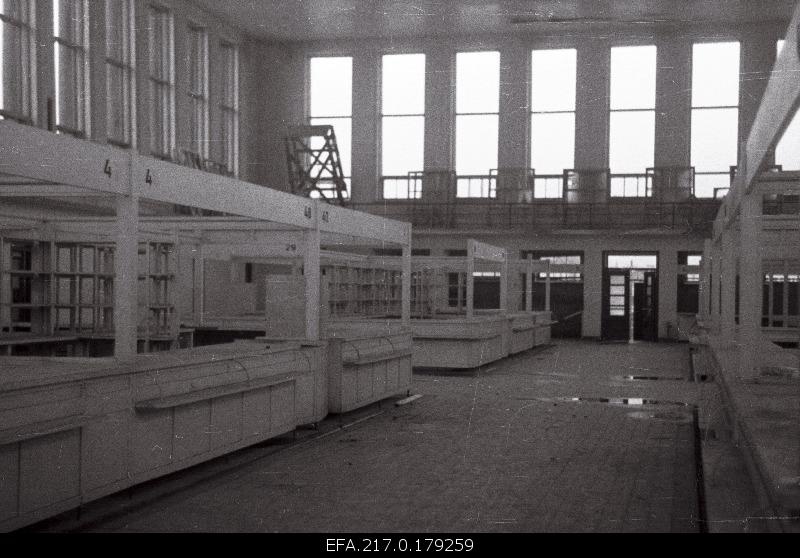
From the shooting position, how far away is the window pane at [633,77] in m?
28.7

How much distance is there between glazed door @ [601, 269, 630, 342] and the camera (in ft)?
94.1

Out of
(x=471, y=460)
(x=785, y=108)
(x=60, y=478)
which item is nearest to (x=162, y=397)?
(x=60, y=478)

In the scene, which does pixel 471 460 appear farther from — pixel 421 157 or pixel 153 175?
pixel 421 157

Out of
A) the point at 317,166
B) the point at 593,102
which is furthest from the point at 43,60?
the point at 593,102

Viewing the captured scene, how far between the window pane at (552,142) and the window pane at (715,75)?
3.75m

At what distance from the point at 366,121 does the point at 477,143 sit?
3.55m

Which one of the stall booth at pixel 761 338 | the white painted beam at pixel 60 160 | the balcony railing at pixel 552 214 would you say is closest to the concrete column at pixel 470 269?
the stall booth at pixel 761 338

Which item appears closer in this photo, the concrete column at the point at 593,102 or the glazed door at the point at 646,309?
the glazed door at the point at 646,309

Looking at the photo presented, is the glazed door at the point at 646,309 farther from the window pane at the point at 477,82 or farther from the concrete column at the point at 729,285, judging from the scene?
the concrete column at the point at 729,285

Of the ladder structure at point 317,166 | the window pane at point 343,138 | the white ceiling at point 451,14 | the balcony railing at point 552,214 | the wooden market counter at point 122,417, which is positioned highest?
the white ceiling at point 451,14

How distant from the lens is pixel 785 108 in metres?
5.03

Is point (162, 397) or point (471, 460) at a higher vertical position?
point (162, 397)

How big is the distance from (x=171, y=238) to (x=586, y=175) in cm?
1915

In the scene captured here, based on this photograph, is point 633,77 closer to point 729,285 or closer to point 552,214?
point 552,214
